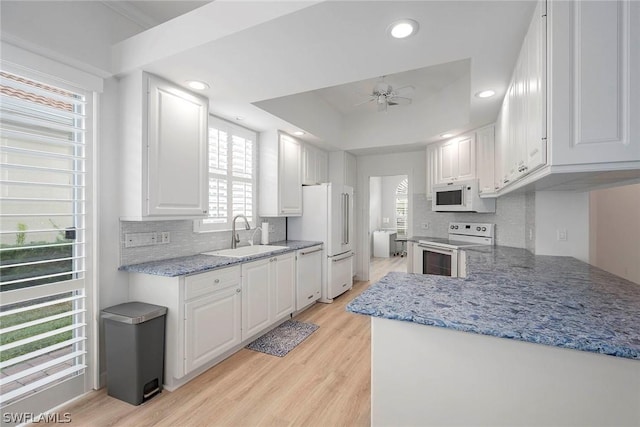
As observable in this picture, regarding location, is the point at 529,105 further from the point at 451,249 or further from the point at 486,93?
the point at 451,249

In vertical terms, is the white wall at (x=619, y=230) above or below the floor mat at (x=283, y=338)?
above

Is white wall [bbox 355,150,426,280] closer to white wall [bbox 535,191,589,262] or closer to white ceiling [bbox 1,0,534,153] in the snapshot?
white ceiling [bbox 1,0,534,153]

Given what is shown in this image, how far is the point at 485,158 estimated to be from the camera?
3.51 meters

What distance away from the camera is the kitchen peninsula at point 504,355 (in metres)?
0.97

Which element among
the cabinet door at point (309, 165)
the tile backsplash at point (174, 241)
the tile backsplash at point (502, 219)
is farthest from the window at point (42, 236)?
the tile backsplash at point (502, 219)

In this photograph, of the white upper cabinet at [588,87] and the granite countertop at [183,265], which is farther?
the granite countertop at [183,265]

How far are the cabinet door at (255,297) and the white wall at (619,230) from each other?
11.3ft

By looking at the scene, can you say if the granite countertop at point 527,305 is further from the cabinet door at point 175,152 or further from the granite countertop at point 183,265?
the cabinet door at point 175,152

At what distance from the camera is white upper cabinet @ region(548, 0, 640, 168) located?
114 centimetres

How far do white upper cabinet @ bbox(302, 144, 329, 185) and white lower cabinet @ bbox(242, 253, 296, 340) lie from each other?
1471mm

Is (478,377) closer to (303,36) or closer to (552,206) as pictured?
(303,36)

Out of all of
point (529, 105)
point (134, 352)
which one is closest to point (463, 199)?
point (529, 105)

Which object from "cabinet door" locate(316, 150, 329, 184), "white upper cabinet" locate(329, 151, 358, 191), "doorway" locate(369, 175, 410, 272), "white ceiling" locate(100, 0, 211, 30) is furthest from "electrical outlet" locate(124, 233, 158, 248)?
"doorway" locate(369, 175, 410, 272)

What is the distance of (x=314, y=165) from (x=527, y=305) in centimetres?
375
